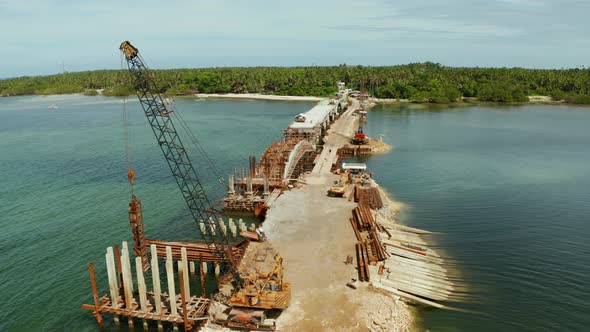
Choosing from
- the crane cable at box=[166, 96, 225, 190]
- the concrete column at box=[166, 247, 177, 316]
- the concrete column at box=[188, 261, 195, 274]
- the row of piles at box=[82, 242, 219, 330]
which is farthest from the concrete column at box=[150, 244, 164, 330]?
the crane cable at box=[166, 96, 225, 190]

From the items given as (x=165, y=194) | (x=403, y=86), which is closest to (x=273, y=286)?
(x=165, y=194)

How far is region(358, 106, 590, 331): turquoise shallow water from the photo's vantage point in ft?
114

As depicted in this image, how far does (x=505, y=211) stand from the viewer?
2164 inches

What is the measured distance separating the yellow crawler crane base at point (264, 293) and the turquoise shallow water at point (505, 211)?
11.4 metres

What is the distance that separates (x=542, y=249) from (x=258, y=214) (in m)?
32.2

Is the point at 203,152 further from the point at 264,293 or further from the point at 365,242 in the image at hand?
the point at 264,293

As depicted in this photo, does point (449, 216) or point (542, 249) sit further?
point (449, 216)

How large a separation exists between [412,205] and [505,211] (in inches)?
464

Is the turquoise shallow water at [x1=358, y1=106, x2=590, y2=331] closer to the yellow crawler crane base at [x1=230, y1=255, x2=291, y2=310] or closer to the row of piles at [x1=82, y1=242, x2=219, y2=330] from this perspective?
the yellow crawler crane base at [x1=230, y1=255, x2=291, y2=310]

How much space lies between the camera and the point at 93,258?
42.2 meters

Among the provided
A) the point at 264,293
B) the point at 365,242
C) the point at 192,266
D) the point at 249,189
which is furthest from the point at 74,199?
the point at 365,242

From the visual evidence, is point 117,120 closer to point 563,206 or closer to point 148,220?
point 148,220

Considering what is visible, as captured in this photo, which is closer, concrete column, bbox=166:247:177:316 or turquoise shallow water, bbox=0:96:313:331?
concrete column, bbox=166:247:177:316

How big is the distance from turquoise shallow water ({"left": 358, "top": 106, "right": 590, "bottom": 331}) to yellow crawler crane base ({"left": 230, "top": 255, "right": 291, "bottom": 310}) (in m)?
11.4
